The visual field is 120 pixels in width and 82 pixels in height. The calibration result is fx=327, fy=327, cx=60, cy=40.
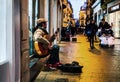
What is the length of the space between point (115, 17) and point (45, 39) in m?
30.1

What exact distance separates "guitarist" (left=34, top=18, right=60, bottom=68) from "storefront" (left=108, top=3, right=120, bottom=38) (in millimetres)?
25957

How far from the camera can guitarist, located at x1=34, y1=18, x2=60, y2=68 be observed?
912 centimetres

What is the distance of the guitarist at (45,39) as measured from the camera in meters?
9.12

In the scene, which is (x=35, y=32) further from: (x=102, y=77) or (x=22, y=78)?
(x=22, y=78)

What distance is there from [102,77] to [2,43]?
434 centimetres

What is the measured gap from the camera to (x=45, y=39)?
9.14 m

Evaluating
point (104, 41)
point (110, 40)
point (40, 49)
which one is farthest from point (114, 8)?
point (40, 49)

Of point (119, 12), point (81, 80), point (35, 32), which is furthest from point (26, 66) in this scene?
point (119, 12)

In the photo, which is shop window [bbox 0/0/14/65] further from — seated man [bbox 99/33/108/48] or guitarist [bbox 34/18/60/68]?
seated man [bbox 99/33/108/48]

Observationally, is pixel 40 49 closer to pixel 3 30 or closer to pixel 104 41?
pixel 3 30

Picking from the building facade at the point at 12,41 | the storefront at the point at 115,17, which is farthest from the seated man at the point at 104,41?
the building facade at the point at 12,41

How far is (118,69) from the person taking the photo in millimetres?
10344

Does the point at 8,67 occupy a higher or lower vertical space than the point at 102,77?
higher

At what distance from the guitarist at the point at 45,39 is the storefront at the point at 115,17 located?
2596 centimetres
